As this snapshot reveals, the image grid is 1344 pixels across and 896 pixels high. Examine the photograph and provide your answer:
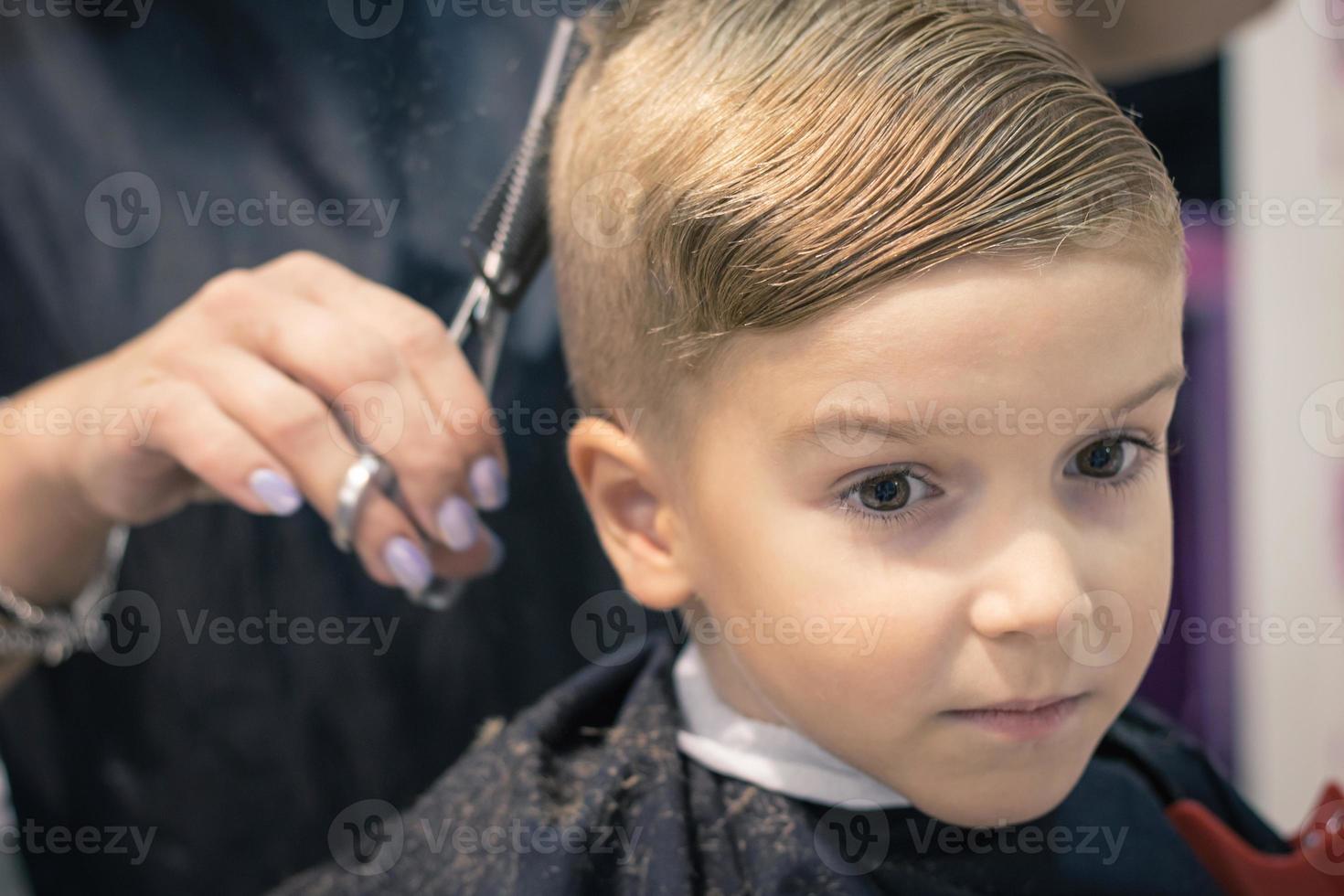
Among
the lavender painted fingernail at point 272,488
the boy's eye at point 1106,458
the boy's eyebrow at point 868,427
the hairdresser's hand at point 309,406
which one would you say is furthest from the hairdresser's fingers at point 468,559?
the boy's eye at point 1106,458

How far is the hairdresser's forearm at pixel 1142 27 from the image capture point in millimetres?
1018

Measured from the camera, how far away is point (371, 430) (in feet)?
2.62

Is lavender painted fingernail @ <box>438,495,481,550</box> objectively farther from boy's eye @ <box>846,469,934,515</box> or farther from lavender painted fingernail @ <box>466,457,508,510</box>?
boy's eye @ <box>846,469,934,515</box>

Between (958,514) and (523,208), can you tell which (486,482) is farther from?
(958,514)

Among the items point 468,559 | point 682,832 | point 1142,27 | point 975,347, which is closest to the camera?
point 975,347

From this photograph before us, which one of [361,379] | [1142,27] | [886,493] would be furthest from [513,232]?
[1142,27]

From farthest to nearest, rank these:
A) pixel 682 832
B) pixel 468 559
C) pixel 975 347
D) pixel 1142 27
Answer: pixel 1142 27 < pixel 468 559 < pixel 682 832 < pixel 975 347

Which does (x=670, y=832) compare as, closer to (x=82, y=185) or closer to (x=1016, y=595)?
(x=1016, y=595)

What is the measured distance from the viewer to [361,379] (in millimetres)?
790

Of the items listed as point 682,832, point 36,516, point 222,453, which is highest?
point 222,453

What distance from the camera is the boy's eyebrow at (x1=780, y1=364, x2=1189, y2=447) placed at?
0.62 meters

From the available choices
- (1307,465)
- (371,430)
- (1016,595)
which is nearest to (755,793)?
(1016,595)

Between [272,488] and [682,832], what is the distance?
371 mm

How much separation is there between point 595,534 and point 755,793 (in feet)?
0.94
